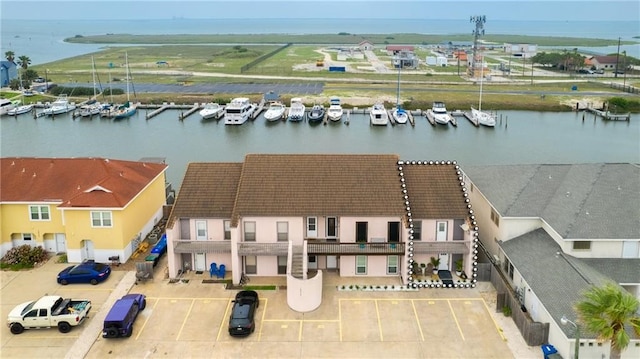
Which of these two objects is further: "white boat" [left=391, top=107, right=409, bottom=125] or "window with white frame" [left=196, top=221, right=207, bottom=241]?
"white boat" [left=391, top=107, right=409, bottom=125]

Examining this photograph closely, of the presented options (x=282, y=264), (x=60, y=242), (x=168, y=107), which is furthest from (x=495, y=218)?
(x=168, y=107)

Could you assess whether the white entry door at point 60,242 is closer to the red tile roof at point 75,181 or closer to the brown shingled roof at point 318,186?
the red tile roof at point 75,181

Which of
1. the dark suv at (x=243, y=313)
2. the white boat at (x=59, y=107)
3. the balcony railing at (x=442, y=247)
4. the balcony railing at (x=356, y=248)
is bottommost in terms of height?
the dark suv at (x=243, y=313)

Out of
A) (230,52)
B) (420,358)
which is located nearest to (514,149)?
(420,358)

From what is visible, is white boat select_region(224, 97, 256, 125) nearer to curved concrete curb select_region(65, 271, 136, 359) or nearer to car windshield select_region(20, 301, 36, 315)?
curved concrete curb select_region(65, 271, 136, 359)

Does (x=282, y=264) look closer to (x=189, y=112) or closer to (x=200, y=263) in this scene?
(x=200, y=263)

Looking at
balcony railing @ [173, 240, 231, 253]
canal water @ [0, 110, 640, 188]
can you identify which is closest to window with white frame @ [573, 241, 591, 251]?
balcony railing @ [173, 240, 231, 253]

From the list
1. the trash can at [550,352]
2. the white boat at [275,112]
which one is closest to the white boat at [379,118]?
the white boat at [275,112]
